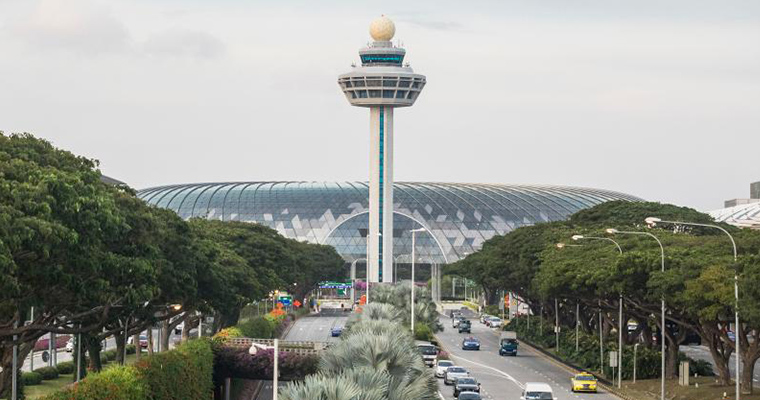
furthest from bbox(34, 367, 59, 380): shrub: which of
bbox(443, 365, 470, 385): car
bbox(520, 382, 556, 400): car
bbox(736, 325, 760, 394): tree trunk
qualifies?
bbox(736, 325, 760, 394): tree trunk

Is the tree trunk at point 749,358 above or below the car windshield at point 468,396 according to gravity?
above

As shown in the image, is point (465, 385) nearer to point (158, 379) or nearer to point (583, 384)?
point (583, 384)

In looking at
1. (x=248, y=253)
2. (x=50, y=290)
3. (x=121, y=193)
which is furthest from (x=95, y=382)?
(x=248, y=253)

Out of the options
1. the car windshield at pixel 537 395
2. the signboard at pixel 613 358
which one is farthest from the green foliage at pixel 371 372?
the signboard at pixel 613 358

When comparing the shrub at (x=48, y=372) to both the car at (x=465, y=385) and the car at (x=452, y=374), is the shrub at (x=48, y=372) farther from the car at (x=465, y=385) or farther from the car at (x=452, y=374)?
the car at (x=465, y=385)

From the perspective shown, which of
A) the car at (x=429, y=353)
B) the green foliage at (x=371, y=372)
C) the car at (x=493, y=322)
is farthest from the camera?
the car at (x=493, y=322)
